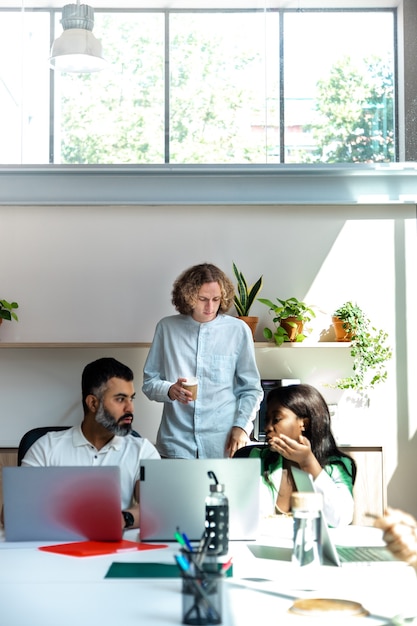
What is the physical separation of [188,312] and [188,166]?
1.06 metres

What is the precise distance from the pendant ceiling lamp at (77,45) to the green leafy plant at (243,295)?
1458 millimetres

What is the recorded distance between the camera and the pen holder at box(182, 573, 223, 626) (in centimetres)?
172

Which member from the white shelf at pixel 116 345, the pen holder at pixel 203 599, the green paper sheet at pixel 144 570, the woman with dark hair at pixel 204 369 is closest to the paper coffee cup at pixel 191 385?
the woman with dark hair at pixel 204 369

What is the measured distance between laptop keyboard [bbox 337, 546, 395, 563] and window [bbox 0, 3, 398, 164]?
303cm

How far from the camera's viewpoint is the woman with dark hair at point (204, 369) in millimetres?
4285

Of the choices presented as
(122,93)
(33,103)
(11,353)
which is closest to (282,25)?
(122,93)

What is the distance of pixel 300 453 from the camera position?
287cm

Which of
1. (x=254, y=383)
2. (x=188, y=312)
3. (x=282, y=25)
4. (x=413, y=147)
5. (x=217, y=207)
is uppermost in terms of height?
(x=282, y=25)

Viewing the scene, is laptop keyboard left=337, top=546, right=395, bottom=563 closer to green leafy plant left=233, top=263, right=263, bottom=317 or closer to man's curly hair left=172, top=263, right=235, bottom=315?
man's curly hair left=172, top=263, right=235, bottom=315

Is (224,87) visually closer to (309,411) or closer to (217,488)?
(309,411)

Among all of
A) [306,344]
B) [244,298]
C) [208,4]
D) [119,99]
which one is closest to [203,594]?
[306,344]

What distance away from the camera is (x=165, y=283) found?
5039 mm

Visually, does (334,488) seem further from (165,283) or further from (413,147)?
(413,147)

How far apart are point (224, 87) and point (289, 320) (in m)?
1.42
